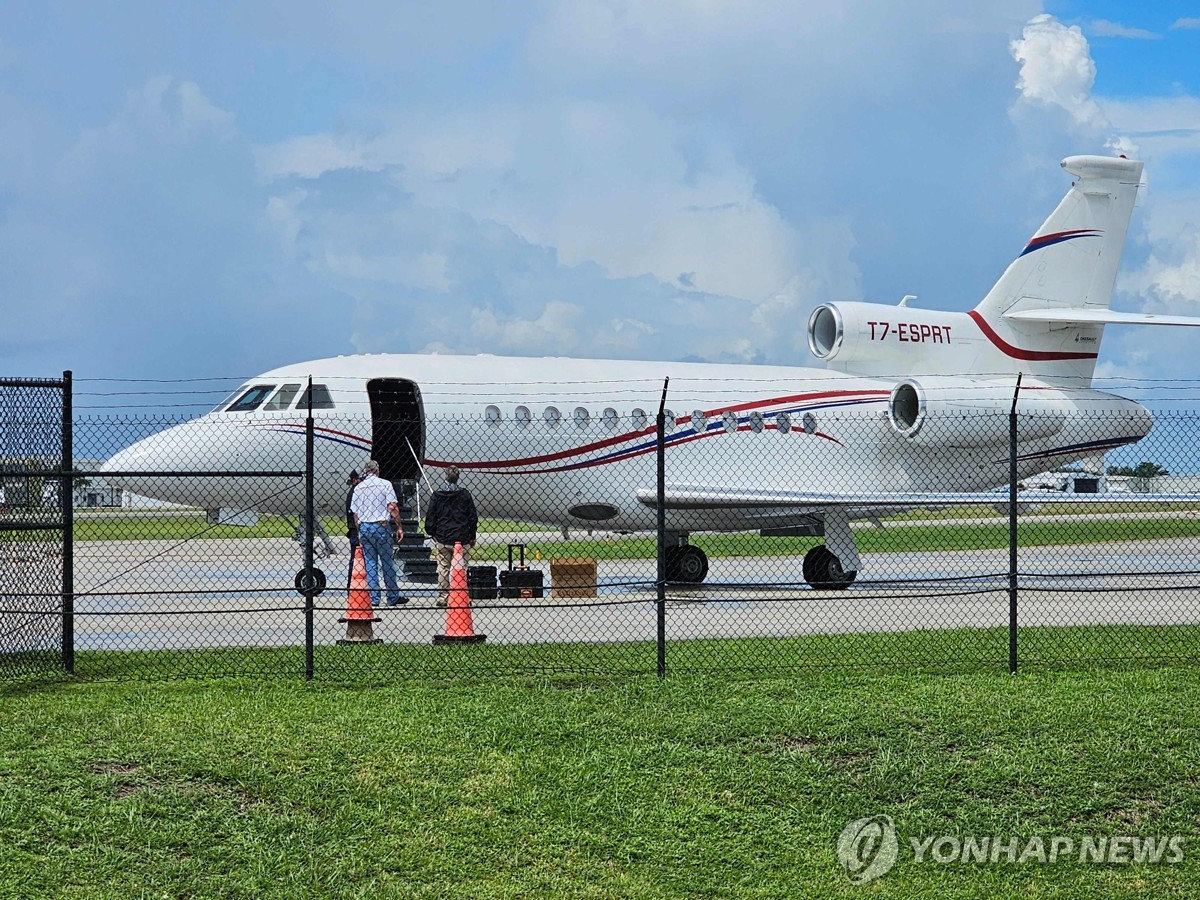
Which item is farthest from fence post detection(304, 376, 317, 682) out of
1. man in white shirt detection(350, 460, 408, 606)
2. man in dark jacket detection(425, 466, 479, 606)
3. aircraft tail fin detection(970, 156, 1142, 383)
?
aircraft tail fin detection(970, 156, 1142, 383)

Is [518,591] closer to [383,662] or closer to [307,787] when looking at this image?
[383,662]

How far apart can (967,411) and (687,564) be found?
5.26m

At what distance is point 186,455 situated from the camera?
730 inches

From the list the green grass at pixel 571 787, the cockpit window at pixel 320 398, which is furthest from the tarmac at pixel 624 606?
Result: the cockpit window at pixel 320 398

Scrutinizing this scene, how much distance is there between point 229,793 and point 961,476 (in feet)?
60.9

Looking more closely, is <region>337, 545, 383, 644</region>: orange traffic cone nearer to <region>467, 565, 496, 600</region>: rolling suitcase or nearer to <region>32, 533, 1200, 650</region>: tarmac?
<region>32, 533, 1200, 650</region>: tarmac

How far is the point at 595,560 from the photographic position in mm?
20344

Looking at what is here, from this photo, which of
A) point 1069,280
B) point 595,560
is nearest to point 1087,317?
point 1069,280

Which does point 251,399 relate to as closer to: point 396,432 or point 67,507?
point 396,432

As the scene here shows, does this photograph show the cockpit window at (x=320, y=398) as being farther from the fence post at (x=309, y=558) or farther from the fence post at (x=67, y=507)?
the fence post at (x=309, y=558)

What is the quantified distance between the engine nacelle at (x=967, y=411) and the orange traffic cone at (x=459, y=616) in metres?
10.7

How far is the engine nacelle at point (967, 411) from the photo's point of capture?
2216 cm

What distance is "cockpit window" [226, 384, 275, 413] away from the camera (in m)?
19.3

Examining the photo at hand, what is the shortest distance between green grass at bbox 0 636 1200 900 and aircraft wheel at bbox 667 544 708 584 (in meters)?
11.4
